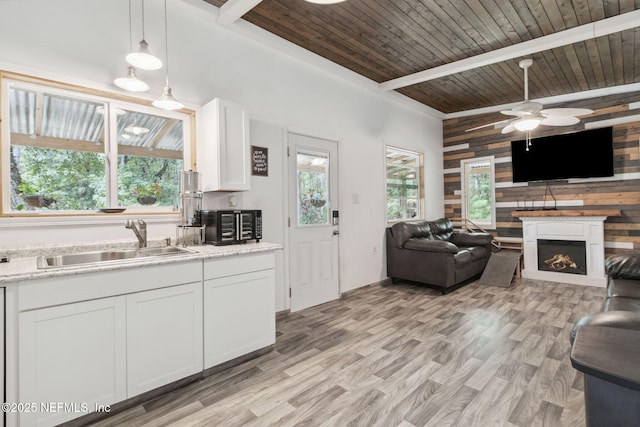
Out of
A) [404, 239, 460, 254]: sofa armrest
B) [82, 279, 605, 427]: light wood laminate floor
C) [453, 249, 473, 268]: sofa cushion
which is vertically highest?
[404, 239, 460, 254]: sofa armrest

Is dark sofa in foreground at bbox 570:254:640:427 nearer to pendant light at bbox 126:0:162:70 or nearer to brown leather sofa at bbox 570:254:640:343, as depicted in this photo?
brown leather sofa at bbox 570:254:640:343

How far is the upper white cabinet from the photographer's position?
9.14 feet

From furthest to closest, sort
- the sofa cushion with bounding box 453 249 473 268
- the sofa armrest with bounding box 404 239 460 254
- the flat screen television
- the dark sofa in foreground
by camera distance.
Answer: the flat screen television < the sofa cushion with bounding box 453 249 473 268 < the sofa armrest with bounding box 404 239 460 254 < the dark sofa in foreground

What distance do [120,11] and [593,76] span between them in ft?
19.5

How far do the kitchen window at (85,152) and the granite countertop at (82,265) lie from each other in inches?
11.2

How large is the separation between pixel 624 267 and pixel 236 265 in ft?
11.0

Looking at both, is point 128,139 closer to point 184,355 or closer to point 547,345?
point 184,355

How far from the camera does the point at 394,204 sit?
5492mm

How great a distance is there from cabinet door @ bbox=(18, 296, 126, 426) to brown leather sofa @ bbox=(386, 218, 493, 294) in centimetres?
376

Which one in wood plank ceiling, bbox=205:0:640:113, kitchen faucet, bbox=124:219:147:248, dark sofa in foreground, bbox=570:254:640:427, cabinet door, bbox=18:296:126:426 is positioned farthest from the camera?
wood plank ceiling, bbox=205:0:640:113

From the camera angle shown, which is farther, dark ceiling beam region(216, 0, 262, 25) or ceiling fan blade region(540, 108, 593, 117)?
ceiling fan blade region(540, 108, 593, 117)

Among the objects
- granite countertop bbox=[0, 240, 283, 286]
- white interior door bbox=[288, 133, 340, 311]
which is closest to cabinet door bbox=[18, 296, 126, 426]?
granite countertop bbox=[0, 240, 283, 286]

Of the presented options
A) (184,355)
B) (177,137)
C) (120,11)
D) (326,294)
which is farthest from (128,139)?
(326,294)

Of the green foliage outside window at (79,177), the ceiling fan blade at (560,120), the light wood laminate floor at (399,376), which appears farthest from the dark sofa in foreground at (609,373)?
the ceiling fan blade at (560,120)
